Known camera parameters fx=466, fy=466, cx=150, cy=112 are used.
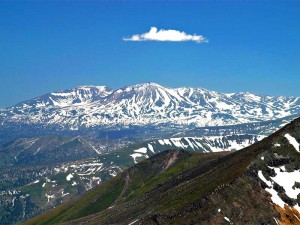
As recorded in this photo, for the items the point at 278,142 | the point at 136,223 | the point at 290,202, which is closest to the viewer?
the point at 290,202

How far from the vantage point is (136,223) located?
586 feet

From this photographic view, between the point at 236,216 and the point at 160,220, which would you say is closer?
the point at 236,216

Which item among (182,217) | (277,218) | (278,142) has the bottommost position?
(277,218)

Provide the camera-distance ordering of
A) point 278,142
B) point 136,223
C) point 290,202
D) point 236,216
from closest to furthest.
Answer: point 236,216 < point 290,202 < point 136,223 < point 278,142

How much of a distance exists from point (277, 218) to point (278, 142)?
42.8 metres

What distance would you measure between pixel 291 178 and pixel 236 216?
34.7 m

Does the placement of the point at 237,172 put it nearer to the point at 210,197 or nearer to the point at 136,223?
the point at 210,197

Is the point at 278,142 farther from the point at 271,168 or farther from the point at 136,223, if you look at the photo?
the point at 136,223

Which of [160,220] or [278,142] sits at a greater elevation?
[278,142]

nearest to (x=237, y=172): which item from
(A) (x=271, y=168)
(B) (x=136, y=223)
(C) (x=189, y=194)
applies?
(A) (x=271, y=168)

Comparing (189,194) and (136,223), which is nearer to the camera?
(136,223)

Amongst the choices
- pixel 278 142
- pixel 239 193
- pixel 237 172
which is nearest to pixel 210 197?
pixel 239 193

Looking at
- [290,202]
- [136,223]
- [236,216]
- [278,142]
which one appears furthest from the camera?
[278,142]

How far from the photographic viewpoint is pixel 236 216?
A: 15638 centimetres
